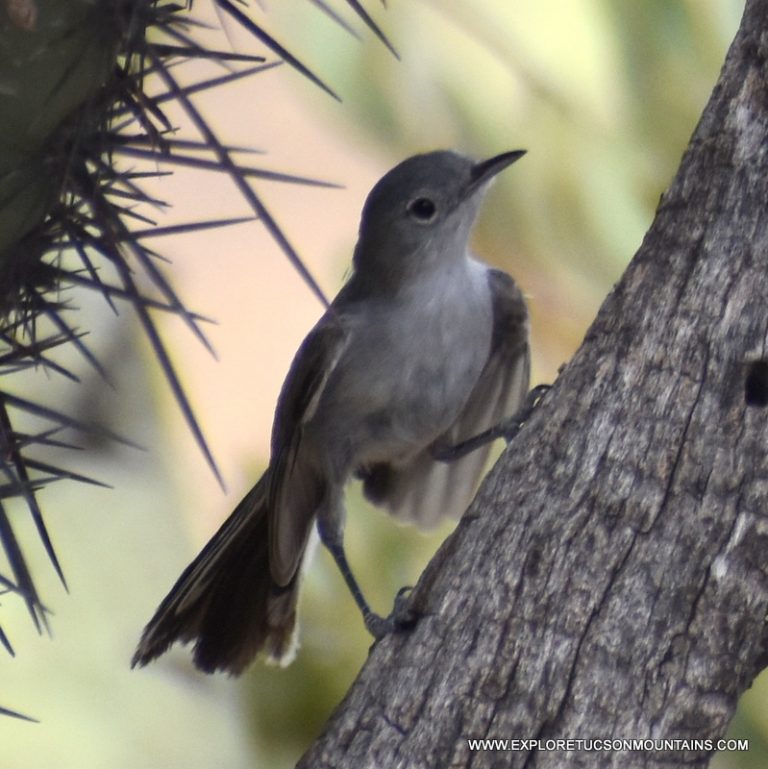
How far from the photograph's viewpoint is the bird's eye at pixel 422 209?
1692 millimetres

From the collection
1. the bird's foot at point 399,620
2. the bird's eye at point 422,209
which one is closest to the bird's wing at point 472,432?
the bird's eye at point 422,209

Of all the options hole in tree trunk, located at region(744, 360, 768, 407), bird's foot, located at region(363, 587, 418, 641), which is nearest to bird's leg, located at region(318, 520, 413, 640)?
bird's foot, located at region(363, 587, 418, 641)

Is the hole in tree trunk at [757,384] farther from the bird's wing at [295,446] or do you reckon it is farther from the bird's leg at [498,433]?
the bird's wing at [295,446]

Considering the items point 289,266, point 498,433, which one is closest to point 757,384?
point 498,433

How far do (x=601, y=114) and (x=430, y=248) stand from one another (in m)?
0.74

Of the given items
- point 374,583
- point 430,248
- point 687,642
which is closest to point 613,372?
point 687,642

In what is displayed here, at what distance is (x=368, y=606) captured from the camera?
154 centimetres

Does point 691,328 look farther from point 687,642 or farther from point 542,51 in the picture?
point 542,51

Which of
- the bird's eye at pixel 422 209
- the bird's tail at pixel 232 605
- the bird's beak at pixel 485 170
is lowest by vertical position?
the bird's tail at pixel 232 605

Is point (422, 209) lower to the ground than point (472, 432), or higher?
higher

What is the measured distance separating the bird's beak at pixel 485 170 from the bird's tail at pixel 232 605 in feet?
1.70

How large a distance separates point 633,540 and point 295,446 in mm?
636

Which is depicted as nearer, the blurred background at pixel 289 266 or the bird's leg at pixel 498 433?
the bird's leg at pixel 498 433

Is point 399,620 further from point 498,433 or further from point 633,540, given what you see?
point 498,433
